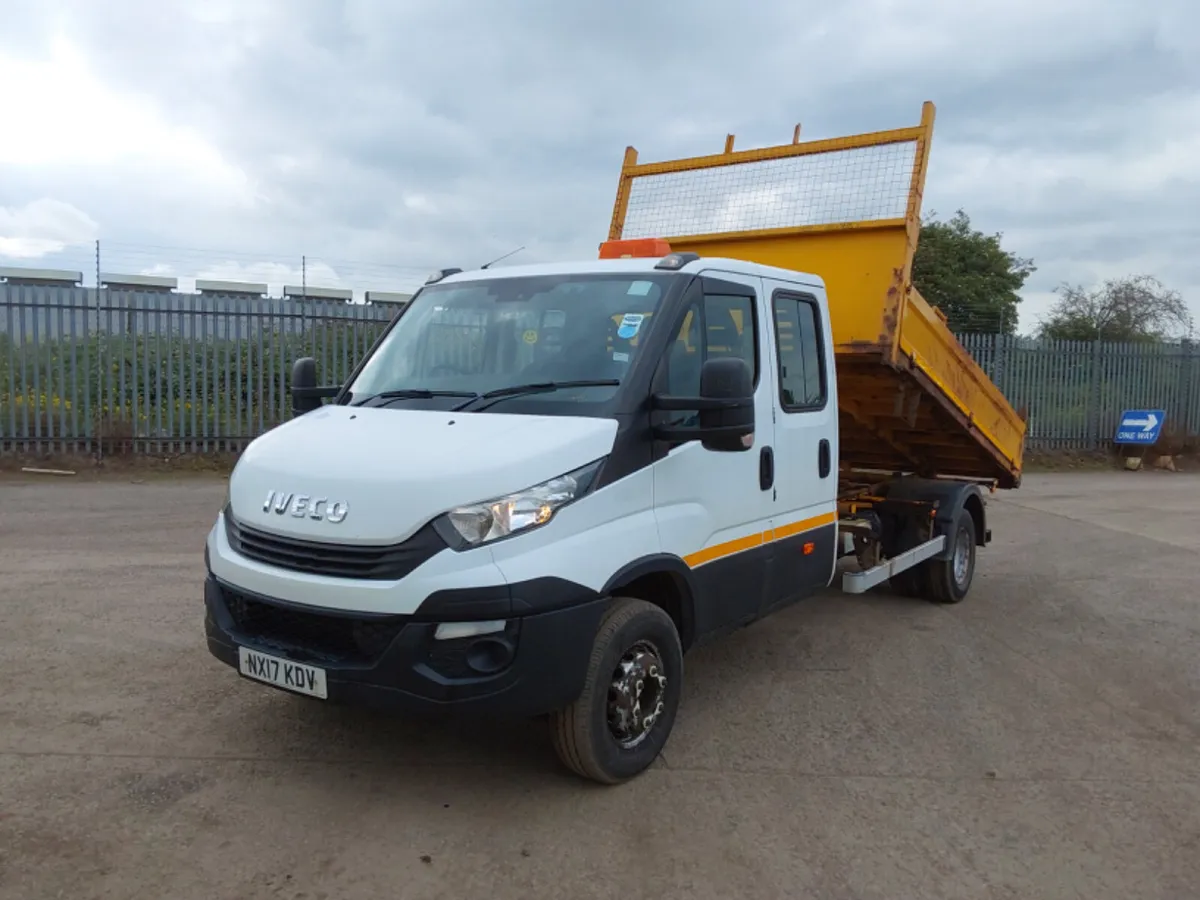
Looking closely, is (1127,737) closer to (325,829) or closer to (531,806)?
(531,806)

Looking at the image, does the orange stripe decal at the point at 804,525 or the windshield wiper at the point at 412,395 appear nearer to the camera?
the windshield wiper at the point at 412,395

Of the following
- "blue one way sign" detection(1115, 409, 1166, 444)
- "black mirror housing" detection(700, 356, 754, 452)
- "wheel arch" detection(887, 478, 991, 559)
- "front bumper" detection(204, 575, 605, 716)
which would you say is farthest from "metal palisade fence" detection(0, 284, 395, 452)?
"blue one way sign" detection(1115, 409, 1166, 444)

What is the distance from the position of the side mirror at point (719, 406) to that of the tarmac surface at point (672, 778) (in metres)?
1.49

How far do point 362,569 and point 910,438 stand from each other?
17.1ft

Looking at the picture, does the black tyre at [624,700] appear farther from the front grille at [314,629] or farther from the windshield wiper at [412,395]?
the windshield wiper at [412,395]

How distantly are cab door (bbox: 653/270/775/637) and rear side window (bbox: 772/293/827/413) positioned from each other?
182mm

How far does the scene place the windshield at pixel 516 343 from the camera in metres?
4.22

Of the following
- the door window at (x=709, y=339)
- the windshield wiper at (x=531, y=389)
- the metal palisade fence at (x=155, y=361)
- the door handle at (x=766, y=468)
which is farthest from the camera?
the metal palisade fence at (x=155, y=361)

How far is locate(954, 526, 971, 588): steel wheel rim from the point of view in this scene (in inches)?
294

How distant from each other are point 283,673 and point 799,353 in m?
3.11

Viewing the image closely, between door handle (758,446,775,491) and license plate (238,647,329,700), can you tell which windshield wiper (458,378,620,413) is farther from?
license plate (238,647,329,700)

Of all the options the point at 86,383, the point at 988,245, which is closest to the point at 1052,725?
the point at 86,383

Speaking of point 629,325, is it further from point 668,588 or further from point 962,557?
point 962,557

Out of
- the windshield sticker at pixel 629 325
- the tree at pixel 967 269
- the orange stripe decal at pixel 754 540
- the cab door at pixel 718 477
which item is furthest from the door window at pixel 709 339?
the tree at pixel 967 269
